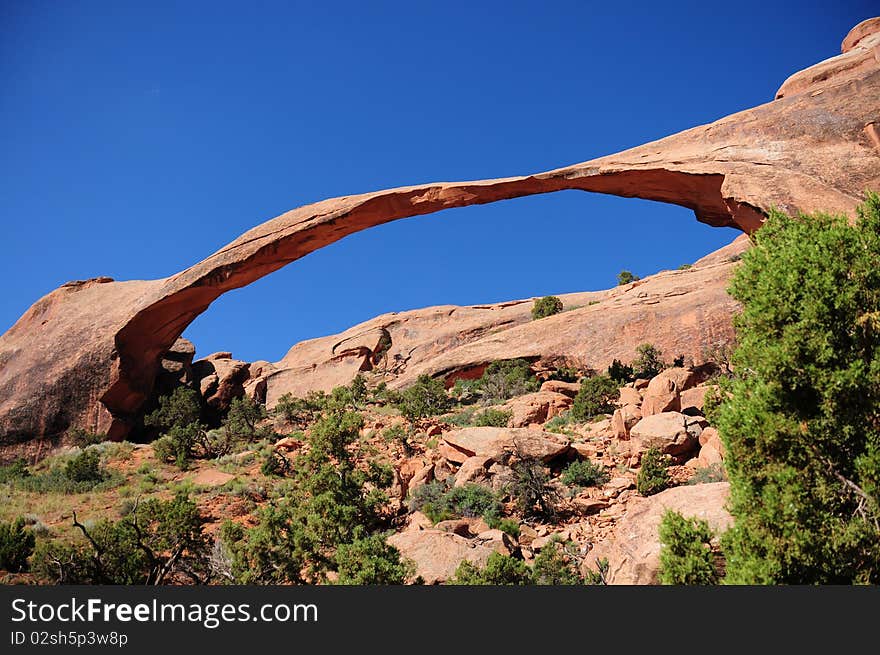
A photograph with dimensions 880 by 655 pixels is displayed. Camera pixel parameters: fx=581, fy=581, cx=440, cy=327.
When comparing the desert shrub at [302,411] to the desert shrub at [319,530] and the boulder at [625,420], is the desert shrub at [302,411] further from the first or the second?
the boulder at [625,420]

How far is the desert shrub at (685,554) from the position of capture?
6410mm

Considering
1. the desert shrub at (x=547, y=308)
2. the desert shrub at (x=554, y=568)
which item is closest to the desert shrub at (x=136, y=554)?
the desert shrub at (x=554, y=568)

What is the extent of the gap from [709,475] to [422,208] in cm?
1098

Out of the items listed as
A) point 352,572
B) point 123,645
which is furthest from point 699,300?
point 123,645

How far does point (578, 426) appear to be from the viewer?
16.3 meters

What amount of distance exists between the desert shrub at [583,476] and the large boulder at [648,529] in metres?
3.16

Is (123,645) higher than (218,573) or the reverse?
higher

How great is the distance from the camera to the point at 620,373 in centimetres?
2044

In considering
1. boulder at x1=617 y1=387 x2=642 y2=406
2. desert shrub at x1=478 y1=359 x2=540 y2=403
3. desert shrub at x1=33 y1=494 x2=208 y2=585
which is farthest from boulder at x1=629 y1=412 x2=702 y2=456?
desert shrub at x1=33 y1=494 x2=208 y2=585

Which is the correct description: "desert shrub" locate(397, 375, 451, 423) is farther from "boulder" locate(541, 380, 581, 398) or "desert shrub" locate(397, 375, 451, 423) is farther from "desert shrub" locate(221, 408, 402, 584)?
"desert shrub" locate(221, 408, 402, 584)

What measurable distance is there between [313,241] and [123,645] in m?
15.0

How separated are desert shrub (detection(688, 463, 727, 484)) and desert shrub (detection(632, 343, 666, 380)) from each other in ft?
29.6

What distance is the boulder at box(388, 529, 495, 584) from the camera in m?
8.97

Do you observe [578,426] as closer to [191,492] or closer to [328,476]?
[328,476]
